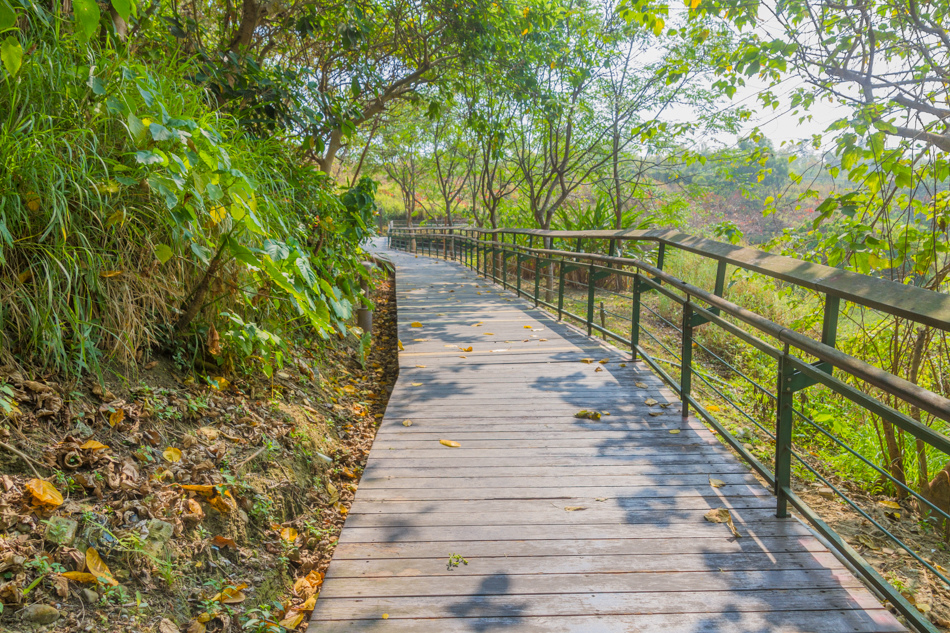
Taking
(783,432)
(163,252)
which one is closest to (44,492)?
(163,252)

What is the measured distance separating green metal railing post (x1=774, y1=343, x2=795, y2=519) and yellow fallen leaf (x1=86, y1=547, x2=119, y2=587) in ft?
7.92

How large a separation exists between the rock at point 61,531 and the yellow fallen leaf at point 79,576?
10cm

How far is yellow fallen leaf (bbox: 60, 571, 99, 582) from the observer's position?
1.75 meters

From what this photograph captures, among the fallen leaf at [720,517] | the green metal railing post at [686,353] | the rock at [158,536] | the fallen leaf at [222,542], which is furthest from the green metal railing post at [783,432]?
the rock at [158,536]

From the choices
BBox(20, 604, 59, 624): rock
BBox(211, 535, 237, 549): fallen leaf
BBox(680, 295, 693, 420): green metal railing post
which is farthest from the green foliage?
BBox(680, 295, 693, 420): green metal railing post

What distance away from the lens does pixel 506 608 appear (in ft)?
6.77

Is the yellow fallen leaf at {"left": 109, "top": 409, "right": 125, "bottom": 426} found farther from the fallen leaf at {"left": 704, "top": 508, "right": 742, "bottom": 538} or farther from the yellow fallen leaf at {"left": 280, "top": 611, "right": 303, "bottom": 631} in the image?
the fallen leaf at {"left": 704, "top": 508, "right": 742, "bottom": 538}

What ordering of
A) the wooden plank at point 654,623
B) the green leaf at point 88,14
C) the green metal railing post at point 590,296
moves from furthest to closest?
the green metal railing post at point 590,296
the wooden plank at point 654,623
the green leaf at point 88,14

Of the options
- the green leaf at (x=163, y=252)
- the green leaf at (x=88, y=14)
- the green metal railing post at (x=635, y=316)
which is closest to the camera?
the green leaf at (x=88, y=14)

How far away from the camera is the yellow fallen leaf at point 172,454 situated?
248 centimetres

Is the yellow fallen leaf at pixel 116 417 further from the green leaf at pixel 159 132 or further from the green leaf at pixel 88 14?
the green leaf at pixel 88 14

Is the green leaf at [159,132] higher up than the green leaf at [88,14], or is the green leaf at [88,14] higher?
the green leaf at [88,14]

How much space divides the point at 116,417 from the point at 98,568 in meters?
0.77

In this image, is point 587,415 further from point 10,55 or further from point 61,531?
point 10,55
